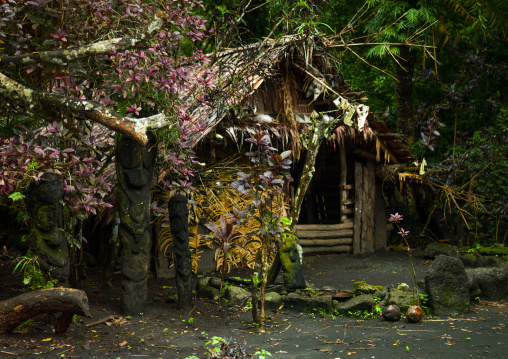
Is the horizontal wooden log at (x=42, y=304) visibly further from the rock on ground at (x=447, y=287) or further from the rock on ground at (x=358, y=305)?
the rock on ground at (x=447, y=287)

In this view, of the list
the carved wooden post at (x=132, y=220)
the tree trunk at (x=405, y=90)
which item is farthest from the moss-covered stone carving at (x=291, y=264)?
the tree trunk at (x=405, y=90)

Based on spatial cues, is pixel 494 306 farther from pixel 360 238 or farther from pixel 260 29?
pixel 260 29

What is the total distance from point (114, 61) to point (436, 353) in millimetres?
4237

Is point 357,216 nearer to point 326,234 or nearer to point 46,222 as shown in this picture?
point 326,234

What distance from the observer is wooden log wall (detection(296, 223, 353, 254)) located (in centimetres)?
1108

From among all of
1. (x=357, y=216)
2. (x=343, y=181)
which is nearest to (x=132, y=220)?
(x=357, y=216)

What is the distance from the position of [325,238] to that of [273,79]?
3695 mm

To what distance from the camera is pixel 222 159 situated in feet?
30.7

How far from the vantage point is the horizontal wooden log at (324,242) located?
1107 centimetres

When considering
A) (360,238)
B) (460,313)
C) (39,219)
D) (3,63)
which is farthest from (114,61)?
(360,238)

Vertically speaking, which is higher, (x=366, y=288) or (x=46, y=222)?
(x=46, y=222)

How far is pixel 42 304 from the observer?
15.4ft

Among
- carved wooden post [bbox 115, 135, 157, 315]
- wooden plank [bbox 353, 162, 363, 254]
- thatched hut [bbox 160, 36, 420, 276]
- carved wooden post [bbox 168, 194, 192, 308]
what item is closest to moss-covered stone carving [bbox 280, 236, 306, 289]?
thatched hut [bbox 160, 36, 420, 276]

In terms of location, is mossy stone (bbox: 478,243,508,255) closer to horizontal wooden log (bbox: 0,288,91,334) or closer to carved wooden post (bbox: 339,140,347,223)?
carved wooden post (bbox: 339,140,347,223)
